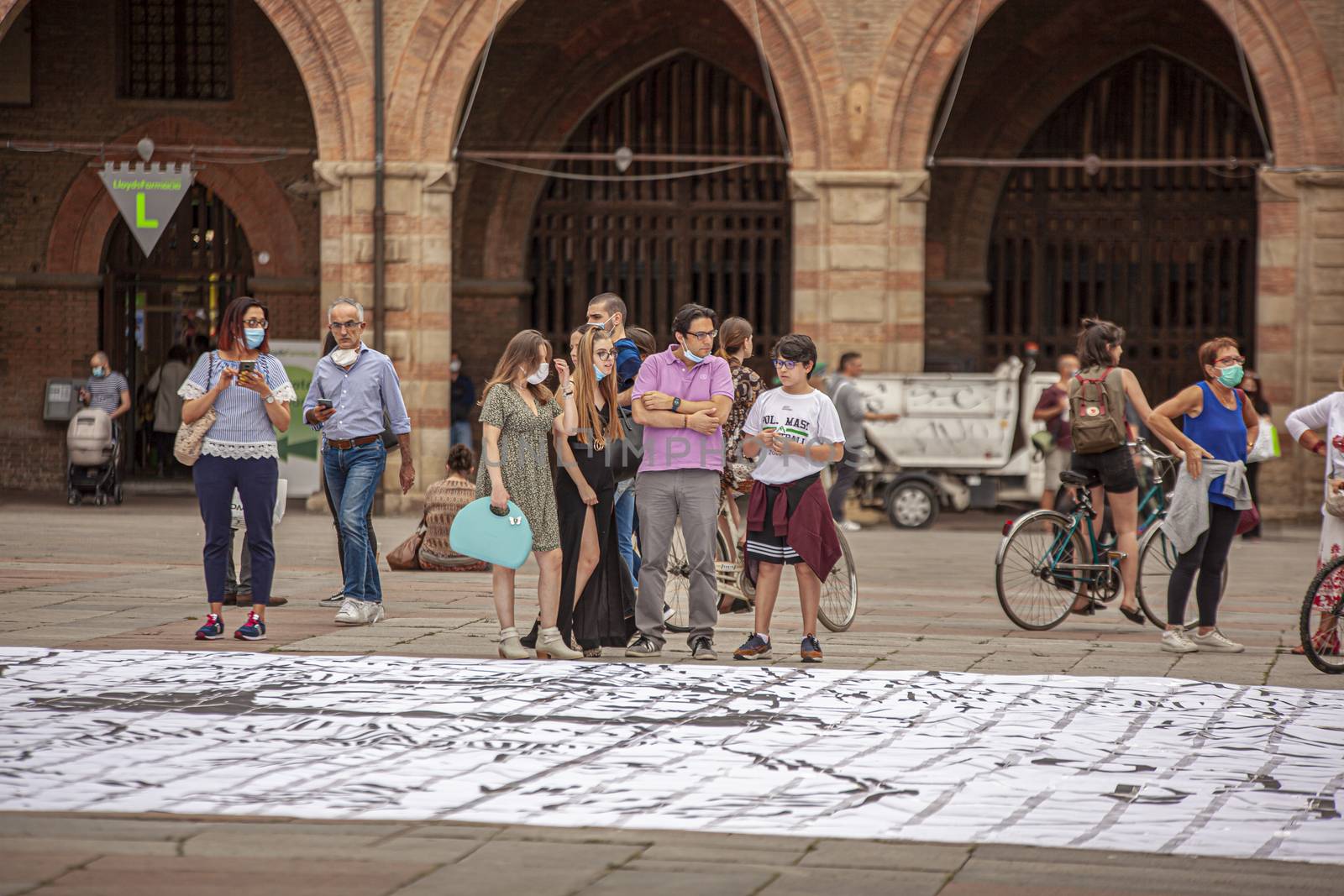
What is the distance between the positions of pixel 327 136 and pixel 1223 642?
12.4m

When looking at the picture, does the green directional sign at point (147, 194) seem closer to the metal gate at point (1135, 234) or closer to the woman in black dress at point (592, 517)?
the metal gate at point (1135, 234)

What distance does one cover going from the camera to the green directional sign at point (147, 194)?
19.4 m

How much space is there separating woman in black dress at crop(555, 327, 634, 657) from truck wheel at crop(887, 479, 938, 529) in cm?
1013

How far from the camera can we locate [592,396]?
29.1 feet

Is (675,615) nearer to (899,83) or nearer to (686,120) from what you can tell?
(899,83)

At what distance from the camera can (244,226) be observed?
23.0 m

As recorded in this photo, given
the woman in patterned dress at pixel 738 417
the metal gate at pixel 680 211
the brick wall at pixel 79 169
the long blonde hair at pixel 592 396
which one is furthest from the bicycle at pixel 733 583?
the brick wall at pixel 79 169

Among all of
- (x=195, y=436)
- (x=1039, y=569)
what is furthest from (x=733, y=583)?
(x=195, y=436)

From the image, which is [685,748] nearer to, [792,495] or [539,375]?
[792,495]

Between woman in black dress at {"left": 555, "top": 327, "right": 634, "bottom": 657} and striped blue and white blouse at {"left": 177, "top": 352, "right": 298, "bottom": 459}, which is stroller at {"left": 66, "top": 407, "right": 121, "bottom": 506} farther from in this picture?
woman in black dress at {"left": 555, "top": 327, "right": 634, "bottom": 657}

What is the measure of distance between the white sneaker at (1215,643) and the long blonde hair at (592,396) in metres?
3.24

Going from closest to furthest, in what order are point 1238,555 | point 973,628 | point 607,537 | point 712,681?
point 712,681
point 607,537
point 973,628
point 1238,555

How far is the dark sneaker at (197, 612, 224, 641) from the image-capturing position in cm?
923

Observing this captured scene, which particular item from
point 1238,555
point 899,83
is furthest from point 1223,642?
point 899,83
